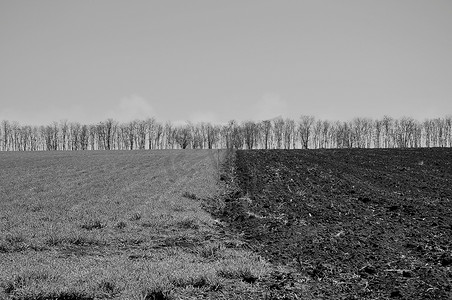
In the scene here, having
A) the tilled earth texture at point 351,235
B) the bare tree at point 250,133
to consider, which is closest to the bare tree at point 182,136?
the bare tree at point 250,133

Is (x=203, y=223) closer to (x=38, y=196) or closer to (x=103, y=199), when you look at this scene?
(x=103, y=199)

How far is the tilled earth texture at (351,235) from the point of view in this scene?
6504 millimetres

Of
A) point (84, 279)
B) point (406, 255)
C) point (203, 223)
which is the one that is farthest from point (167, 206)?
point (406, 255)

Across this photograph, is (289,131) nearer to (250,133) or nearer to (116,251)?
(250,133)

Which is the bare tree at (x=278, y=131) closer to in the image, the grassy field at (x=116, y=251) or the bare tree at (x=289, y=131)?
the bare tree at (x=289, y=131)

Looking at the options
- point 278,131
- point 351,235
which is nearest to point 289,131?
point 278,131

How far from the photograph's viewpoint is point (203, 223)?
1196 centimetres

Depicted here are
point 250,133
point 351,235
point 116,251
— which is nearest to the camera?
point 116,251

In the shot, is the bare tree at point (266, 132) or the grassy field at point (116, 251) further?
the bare tree at point (266, 132)

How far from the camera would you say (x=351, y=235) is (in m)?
9.98

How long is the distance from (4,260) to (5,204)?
26.8 ft

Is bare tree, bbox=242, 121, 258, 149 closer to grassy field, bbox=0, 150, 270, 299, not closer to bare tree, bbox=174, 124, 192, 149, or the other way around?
bare tree, bbox=174, 124, 192, 149

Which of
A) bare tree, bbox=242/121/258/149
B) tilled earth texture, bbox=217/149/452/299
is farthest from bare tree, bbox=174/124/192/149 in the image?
tilled earth texture, bbox=217/149/452/299

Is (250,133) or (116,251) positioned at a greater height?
(250,133)
